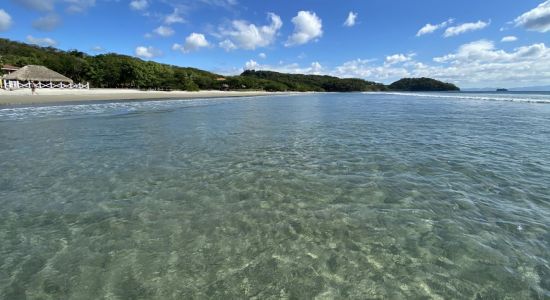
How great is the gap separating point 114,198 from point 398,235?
5.75m

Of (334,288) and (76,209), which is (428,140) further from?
(76,209)

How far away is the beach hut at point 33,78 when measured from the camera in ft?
171

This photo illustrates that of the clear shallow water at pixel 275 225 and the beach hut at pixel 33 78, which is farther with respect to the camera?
the beach hut at pixel 33 78

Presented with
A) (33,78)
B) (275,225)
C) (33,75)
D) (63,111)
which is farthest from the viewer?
(33,75)

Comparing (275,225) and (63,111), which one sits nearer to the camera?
(275,225)

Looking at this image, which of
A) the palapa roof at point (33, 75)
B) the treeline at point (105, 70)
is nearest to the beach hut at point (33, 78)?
the palapa roof at point (33, 75)

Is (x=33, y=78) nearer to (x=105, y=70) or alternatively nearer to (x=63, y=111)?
(x=105, y=70)

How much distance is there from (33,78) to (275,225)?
2737 inches

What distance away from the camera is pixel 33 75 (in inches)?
2176

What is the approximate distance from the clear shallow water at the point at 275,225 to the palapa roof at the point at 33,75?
6044 cm

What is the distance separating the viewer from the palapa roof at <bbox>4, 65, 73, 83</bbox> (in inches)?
2130

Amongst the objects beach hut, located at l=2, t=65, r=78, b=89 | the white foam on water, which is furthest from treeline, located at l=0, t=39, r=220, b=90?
the white foam on water

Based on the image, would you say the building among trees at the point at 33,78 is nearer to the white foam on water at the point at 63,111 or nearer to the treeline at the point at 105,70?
the treeline at the point at 105,70

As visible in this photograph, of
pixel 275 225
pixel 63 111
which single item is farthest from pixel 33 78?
pixel 275 225
